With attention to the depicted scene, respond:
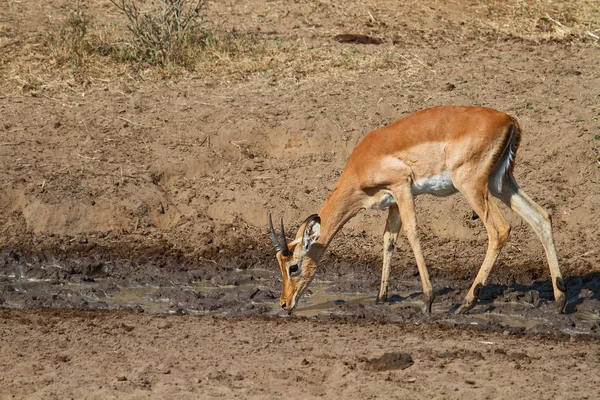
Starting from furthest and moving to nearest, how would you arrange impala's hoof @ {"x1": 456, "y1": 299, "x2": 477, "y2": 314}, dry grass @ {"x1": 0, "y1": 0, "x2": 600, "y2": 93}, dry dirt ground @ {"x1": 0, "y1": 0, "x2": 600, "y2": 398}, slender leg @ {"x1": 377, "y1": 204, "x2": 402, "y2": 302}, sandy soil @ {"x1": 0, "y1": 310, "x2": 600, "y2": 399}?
1. dry grass @ {"x1": 0, "y1": 0, "x2": 600, "y2": 93}
2. slender leg @ {"x1": 377, "y1": 204, "x2": 402, "y2": 302}
3. impala's hoof @ {"x1": 456, "y1": 299, "x2": 477, "y2": 314}
4. dry dirt ground @ {"x1": 0, "y1": 0, "x2": 600, "y2": 398}
5. sandy soil @ {"x1": 0, "y1": 310, "x2": 600, "y2": 399}

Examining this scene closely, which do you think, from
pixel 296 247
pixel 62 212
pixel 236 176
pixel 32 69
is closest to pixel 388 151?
pixel 296 247

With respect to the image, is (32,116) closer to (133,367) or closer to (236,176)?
(236,176)

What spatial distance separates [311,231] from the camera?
784 cm

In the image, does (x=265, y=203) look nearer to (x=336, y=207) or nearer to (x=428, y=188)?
(x=336, y=207)

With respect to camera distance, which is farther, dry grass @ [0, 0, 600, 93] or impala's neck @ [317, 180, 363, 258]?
dry grass @ [0, 0, 600, 93]

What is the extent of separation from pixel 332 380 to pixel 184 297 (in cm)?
222

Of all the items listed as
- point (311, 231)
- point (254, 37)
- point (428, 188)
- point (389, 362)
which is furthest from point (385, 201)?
point (254, 37)

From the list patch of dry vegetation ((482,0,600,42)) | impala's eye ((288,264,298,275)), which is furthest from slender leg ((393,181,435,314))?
patch of dry vegetation ((482,0,600,42))

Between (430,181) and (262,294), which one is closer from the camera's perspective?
(430,181)

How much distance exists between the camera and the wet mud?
7.82m

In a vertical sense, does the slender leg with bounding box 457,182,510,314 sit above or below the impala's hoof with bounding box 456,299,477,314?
above

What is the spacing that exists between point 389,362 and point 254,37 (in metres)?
7.14

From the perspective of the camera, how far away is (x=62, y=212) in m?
9.48

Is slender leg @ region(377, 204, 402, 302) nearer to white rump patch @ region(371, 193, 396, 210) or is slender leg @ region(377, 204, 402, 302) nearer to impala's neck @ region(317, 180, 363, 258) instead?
white rump patch @ region(371, 193, 396, 210)
